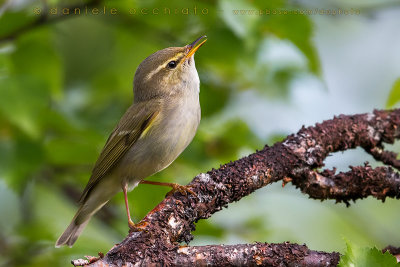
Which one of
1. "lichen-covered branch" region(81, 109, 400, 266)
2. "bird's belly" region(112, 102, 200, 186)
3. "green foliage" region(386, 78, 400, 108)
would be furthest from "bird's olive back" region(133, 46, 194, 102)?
"green foliage" region(386, 78, 400, 108)

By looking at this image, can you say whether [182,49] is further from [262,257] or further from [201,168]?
[262,257]

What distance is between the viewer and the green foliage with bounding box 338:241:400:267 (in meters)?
2.25

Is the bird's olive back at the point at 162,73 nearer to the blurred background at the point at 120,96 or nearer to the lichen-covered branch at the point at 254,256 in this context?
the blurred background at the point at 120,96

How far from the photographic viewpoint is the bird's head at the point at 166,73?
187 inches

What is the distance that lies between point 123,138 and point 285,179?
1813 mm

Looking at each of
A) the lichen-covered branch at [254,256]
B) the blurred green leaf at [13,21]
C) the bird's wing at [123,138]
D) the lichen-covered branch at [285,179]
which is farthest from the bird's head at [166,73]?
the lichen-covered branch at [254,256]

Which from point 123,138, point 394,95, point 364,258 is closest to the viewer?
point 364,258

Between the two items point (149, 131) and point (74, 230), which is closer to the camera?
point (149, 131)

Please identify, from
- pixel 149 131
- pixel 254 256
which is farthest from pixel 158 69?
pixel 254 256

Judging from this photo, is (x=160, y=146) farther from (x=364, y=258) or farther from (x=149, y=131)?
(x=364, y=258)

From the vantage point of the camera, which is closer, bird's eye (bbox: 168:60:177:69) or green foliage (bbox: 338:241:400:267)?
green foliage (bbox: 338:241:400:267)

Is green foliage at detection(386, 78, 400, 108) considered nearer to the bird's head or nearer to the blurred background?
the blurred background

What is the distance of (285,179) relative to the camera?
3.08m

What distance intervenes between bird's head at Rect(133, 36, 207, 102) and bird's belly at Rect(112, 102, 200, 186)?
0.42 meters
